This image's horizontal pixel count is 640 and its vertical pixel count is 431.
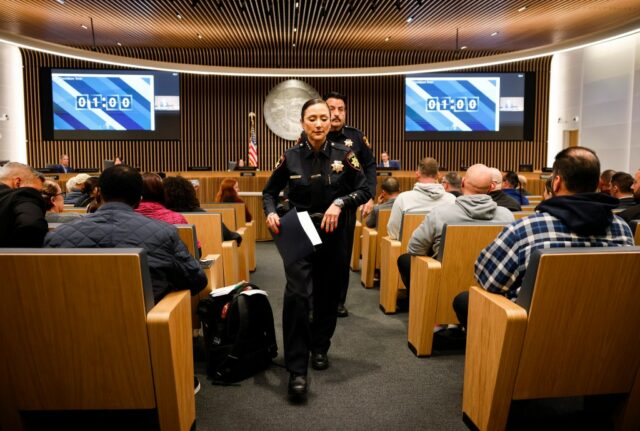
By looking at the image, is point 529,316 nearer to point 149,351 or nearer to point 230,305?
point 149,351

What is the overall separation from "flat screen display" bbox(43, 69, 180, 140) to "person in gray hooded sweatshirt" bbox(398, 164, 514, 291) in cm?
989

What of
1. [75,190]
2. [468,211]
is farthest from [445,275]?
[75,190]

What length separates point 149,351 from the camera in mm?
1729

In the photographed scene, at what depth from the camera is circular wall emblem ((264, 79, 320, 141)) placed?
11.9m

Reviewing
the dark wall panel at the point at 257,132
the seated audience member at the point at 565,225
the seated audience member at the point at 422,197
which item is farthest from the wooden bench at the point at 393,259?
the dark wall panel at the point at 257,132

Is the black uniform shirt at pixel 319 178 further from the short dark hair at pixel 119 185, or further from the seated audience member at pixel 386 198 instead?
the seated audience member at pixel 386 198

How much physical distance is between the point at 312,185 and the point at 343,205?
21 cm

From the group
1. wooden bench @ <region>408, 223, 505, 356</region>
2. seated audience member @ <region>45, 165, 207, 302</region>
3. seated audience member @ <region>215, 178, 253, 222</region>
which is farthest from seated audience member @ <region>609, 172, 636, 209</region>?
seated audience member @ <region>215, 178, 253, 222</region>

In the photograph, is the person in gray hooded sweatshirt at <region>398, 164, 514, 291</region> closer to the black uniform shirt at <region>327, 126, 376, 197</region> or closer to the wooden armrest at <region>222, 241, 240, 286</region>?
the black uniform shirt at <region>327, 126, 376, 197</region>

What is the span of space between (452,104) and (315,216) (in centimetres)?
983

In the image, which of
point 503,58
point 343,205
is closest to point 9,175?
point 343,205

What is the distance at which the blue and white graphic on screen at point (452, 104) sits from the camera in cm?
1130

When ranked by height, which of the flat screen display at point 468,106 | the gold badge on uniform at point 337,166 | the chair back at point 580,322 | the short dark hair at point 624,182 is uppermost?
the flat screen display at point 468,106

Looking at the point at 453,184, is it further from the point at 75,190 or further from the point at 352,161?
the point at 75,190
